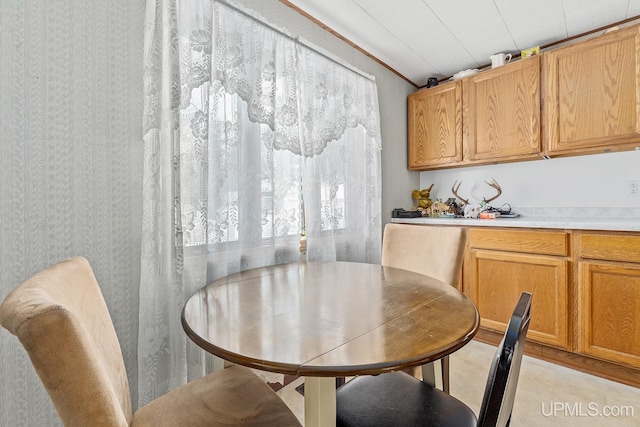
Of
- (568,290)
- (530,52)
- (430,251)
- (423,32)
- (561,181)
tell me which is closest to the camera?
(430,251)

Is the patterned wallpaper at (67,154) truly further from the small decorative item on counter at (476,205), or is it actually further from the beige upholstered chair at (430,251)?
the small decorative item on counter at (476,205)

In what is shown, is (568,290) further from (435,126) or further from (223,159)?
(223,159)

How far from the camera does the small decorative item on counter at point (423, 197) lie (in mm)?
3293

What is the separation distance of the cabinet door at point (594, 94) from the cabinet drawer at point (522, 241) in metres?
0.73

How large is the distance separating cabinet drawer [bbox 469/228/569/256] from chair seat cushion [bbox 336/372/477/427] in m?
1.70

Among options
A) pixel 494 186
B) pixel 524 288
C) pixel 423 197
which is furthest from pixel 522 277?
pixel 423 197

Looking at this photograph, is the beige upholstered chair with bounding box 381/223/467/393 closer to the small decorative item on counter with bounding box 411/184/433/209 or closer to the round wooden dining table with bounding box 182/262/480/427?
the round wooden dining table with bounding box 182/262/480/427

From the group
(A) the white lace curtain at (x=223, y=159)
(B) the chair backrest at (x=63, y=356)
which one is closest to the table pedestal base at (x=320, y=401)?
(B) the chair backrest at (x=63, y=356)

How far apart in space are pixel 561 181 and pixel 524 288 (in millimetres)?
1064

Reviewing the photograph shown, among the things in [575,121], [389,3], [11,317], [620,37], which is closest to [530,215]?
[575,121]

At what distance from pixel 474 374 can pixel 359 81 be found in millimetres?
2347

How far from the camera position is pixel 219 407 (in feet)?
3.01

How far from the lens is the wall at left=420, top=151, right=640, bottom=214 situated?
2379 millimetres

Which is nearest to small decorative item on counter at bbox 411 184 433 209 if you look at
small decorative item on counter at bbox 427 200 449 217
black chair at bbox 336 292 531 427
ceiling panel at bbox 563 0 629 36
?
small decorative item on counter at bbox 427 200 449 217
